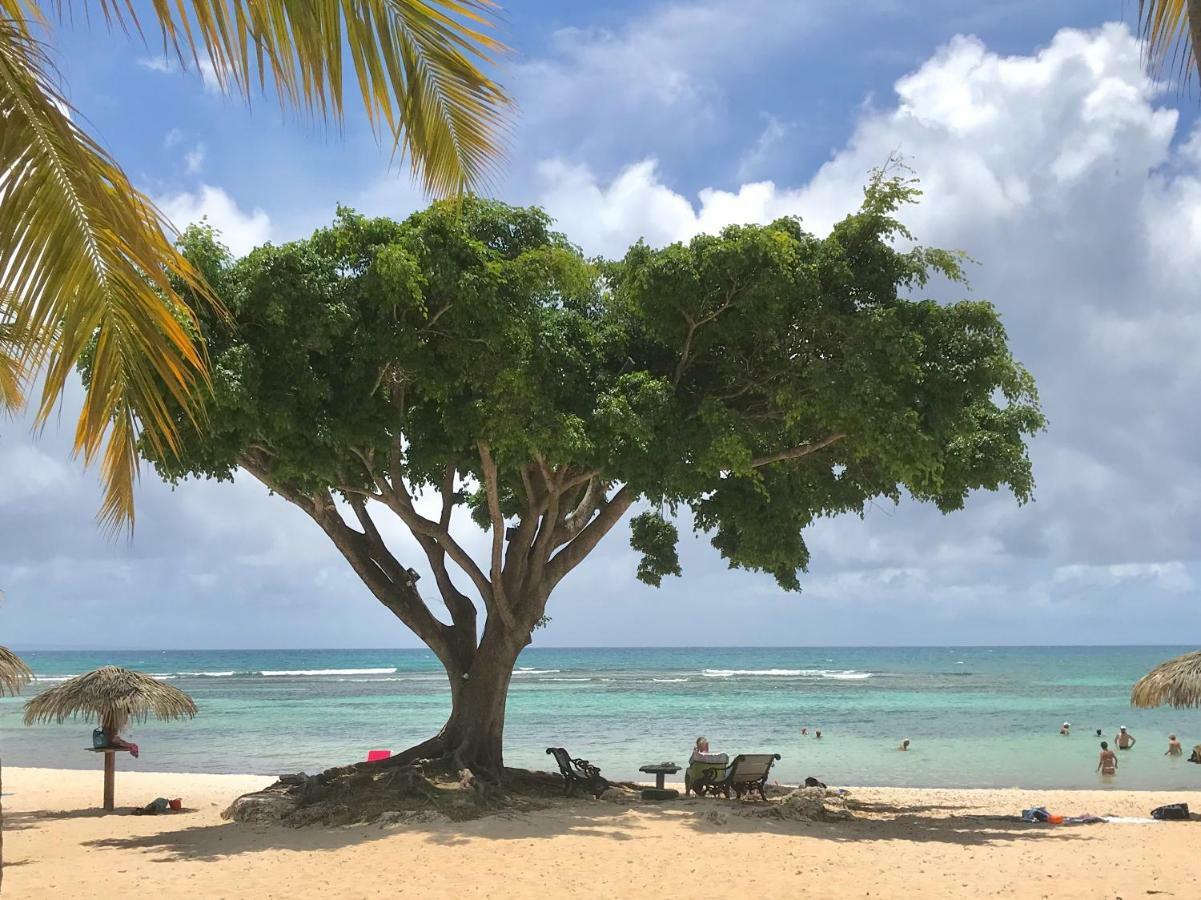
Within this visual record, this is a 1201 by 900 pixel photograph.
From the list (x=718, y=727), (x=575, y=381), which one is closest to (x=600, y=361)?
(x=575, y=381)

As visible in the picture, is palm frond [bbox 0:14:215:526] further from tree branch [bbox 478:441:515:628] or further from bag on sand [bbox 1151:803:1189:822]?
bag on sand [bbox 1151:803:1189:822]

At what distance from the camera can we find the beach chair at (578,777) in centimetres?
1456

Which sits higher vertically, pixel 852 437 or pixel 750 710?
pixel 852 437

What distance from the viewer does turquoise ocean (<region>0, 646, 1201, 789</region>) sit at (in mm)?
24438

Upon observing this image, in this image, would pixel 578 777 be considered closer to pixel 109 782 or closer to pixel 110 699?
pixel 110 699

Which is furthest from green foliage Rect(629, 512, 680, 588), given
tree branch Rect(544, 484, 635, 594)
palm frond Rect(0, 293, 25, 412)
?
palm frond Rect(0, 293, 25, 412)

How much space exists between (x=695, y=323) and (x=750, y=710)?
1298 inches

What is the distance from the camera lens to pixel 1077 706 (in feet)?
147

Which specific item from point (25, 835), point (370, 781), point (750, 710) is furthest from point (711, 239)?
point (750, 710)

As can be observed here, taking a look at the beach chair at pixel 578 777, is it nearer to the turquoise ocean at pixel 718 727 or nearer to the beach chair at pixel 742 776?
the beach chair at pixel 742 776

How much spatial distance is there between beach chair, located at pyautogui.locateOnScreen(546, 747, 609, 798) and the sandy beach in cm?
72

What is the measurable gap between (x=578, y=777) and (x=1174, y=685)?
8159mm

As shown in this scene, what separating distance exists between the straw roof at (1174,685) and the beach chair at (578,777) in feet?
24.0

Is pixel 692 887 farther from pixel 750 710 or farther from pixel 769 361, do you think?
pixel 750 710
